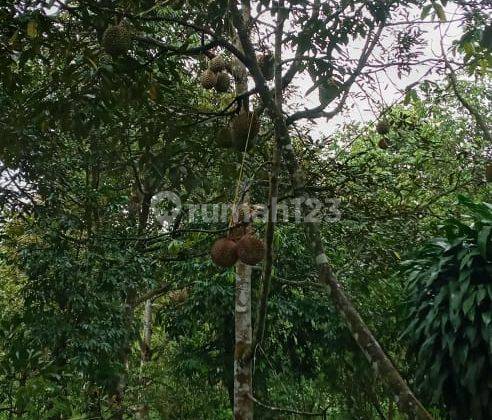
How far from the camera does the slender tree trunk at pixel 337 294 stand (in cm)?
183

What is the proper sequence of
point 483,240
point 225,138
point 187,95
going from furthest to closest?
point 187,95, point 483,240, point 225,138

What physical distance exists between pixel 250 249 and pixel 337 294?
41 centimetres

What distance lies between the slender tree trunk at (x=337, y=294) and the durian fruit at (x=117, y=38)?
49 centimetres

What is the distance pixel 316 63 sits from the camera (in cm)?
226

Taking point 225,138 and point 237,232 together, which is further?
point 225,138

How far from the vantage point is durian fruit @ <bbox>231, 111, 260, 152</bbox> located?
2504 millimetres

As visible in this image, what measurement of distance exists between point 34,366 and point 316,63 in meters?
2.03

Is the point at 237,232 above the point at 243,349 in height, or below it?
above

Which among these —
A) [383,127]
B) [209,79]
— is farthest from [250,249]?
[383,127]

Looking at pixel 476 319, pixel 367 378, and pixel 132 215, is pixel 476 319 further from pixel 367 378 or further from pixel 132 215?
pixel 132 215

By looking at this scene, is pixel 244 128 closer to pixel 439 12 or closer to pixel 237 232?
pixel 237 232

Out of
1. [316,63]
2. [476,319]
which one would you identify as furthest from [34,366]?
[476,319]

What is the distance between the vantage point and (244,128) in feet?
8.23

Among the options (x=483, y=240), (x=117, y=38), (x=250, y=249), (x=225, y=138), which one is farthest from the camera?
(x=483, y=240)
